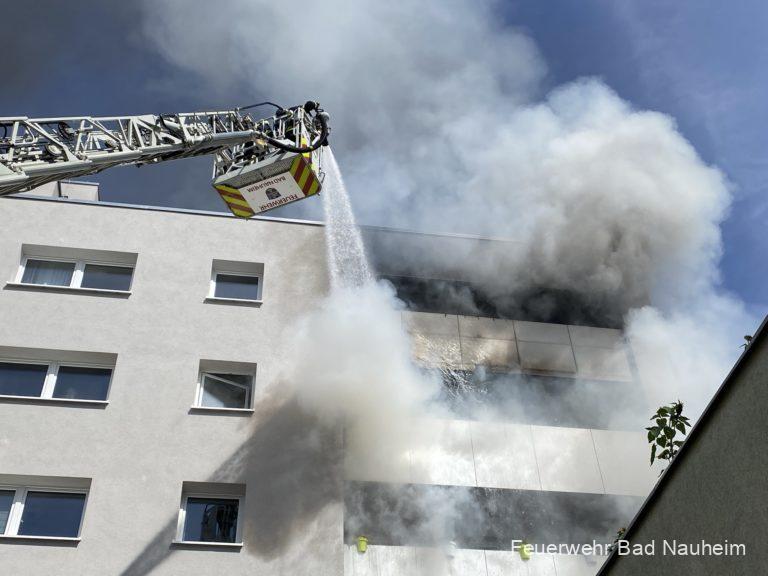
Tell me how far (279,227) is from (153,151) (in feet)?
16.2

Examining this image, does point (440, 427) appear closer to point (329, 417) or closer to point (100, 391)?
point (329, 417)

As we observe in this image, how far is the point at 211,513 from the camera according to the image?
957cm

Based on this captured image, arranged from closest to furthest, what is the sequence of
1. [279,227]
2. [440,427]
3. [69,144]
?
[69,144] → [440,427] → [279,227]

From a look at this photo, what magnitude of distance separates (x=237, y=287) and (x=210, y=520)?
149 inches

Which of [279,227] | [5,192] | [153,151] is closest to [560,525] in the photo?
[279,227]

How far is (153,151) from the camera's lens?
790 centimetres

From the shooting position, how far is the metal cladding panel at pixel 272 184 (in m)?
8.57

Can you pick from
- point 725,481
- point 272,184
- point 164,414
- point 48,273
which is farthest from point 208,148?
point 725,481

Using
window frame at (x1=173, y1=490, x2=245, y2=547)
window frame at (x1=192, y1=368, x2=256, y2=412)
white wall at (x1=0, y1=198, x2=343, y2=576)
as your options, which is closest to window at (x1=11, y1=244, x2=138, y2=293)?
white wall at (x1=0, y1=198, x2=343, y2=576)

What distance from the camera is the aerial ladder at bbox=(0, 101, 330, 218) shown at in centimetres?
693

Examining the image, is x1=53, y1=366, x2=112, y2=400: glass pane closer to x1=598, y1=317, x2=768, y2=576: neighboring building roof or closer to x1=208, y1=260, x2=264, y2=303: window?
x1=208, y1=260, x2=264, y2=303: window

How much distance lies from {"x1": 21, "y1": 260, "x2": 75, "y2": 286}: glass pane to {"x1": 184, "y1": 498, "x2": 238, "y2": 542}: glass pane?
4.11 metres

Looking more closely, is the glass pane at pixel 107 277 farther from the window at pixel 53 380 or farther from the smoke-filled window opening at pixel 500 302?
the smoke-filled window opening at pixel 500 302

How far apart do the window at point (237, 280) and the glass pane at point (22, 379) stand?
2628 millimetres
